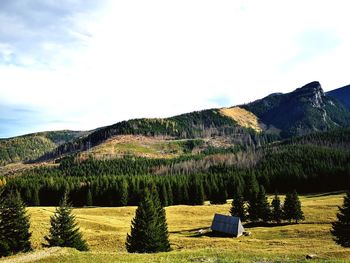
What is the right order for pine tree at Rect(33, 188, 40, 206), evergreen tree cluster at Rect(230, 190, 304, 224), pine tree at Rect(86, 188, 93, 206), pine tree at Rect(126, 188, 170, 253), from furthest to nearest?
pine tree at Rect(33, 188, 40, 206)
pine tree at Rect(86, 188, 93, 206)
evergreen tree cluster at Rect(230, 190, 304, 224)
pine tree at Rect(126, 188, 170, 253)

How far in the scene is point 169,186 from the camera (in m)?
132

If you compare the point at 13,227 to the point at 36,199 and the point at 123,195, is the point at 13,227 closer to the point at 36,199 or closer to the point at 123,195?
the point at 123,195

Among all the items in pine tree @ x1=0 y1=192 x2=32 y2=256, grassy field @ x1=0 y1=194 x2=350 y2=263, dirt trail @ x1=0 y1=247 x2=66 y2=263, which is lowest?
grassy field @ x1=0 y1=194 x2=350 y2=263

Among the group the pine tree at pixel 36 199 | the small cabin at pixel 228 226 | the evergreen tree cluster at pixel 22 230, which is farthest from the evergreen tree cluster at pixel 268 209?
the pine tree at pixel 36 199

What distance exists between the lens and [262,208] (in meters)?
87.2

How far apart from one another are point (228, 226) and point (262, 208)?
18009 mm

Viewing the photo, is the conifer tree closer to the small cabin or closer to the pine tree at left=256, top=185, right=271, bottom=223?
the pine tree at left=256, top=185, right=271, bottom=223

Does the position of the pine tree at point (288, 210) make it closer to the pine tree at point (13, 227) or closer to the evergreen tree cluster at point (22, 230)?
the evergreen tree cluster at point (22, 230)

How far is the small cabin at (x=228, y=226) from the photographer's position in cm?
7144

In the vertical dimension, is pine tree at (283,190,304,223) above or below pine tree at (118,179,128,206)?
below

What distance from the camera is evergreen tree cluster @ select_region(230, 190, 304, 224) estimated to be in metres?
82.9

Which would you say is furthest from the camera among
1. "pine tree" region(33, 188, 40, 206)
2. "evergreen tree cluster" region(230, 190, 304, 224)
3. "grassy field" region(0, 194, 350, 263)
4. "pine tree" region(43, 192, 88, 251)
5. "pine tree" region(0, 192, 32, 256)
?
"pine tree" region(33, 188, 40, 206)

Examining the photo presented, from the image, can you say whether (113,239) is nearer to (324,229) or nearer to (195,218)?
(195,218)

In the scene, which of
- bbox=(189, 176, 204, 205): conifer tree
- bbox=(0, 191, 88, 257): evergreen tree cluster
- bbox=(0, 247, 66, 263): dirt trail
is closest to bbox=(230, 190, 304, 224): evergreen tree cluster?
bbox=(189, 176, 204, 205): conifer tree
